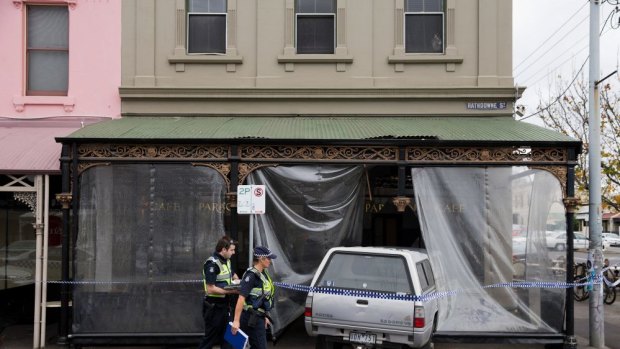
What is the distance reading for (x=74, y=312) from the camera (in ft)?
29.7

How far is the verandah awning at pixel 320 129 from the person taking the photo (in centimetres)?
922

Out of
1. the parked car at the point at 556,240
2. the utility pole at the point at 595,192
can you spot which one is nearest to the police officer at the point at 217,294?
the parked car at the point at 556,240

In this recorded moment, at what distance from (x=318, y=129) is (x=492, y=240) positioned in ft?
11.4

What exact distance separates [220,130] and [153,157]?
4.06ft

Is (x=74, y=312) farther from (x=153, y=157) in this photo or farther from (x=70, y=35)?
(x=70, y=35)

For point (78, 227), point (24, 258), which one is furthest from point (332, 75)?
point (24, 258)

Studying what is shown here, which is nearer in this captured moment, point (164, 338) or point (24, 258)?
point (164, 338)

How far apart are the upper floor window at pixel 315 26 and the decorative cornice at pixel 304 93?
97cm

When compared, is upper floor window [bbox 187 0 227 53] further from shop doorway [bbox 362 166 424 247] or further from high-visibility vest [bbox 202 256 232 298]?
high-visibility vest [bbox 202 256 232 298]

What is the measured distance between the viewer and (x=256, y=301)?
693 centimetres

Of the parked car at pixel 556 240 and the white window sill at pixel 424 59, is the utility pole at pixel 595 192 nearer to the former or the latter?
the parked car at pixel 556 240

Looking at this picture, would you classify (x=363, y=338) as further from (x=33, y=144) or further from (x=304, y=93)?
(x=33, y=144)

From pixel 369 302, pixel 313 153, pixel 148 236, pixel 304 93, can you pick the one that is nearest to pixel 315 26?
pixel 304 93

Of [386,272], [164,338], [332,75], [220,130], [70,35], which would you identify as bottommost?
[164,338]
